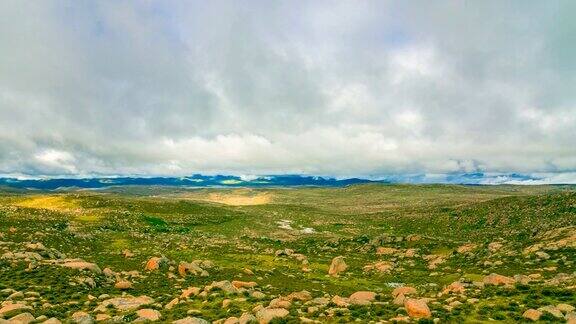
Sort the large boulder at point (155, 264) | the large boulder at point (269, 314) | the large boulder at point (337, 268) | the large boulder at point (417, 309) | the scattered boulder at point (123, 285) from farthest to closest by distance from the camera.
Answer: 1. the large boulder at point (337, 268)
2. the large boulder at point (155, 264)
3. the scattered boulder at point (123, 285)
4. the large boulder at point (417, 309)
5. the large boulder at point (269, 314)

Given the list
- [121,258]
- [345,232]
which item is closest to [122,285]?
[121,258]

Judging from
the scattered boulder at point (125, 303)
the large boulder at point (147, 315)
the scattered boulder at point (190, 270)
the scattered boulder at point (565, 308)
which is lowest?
the scattered boulder at point (190, 270)

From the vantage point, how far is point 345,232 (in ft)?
319

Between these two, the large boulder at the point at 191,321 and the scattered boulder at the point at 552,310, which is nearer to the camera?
the scattered boulder at the point at 552,310

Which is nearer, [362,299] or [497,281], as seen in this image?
[362,299]

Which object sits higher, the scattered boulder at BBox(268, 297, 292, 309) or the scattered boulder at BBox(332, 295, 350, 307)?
the scattered boulder at BBox(268, 297, 292, 309)

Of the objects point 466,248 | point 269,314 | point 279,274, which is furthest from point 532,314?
point 466,248

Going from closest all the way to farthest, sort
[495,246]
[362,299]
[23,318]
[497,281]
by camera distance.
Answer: [23,318] < [362,299] < [497,281] < [495,246]

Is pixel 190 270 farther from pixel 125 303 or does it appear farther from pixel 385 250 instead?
pixel 385 250

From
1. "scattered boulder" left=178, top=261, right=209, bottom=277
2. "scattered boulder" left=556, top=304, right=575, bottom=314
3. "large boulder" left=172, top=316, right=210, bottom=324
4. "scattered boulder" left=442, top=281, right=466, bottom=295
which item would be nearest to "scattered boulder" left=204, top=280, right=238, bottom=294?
"large boulder" left=172, top=316, right=210, bottom=324

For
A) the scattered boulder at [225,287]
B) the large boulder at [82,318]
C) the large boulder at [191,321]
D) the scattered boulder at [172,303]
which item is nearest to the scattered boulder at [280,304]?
the large boulder at [191,321]

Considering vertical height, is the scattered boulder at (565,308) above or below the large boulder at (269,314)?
above

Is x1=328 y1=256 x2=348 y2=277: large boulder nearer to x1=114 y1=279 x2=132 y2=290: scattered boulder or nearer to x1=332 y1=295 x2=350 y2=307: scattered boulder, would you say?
x1=332 y1=295 x2=350 y2=307: scattered boulder

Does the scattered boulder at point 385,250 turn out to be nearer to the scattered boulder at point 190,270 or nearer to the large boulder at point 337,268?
the large boulder at point 337,268
